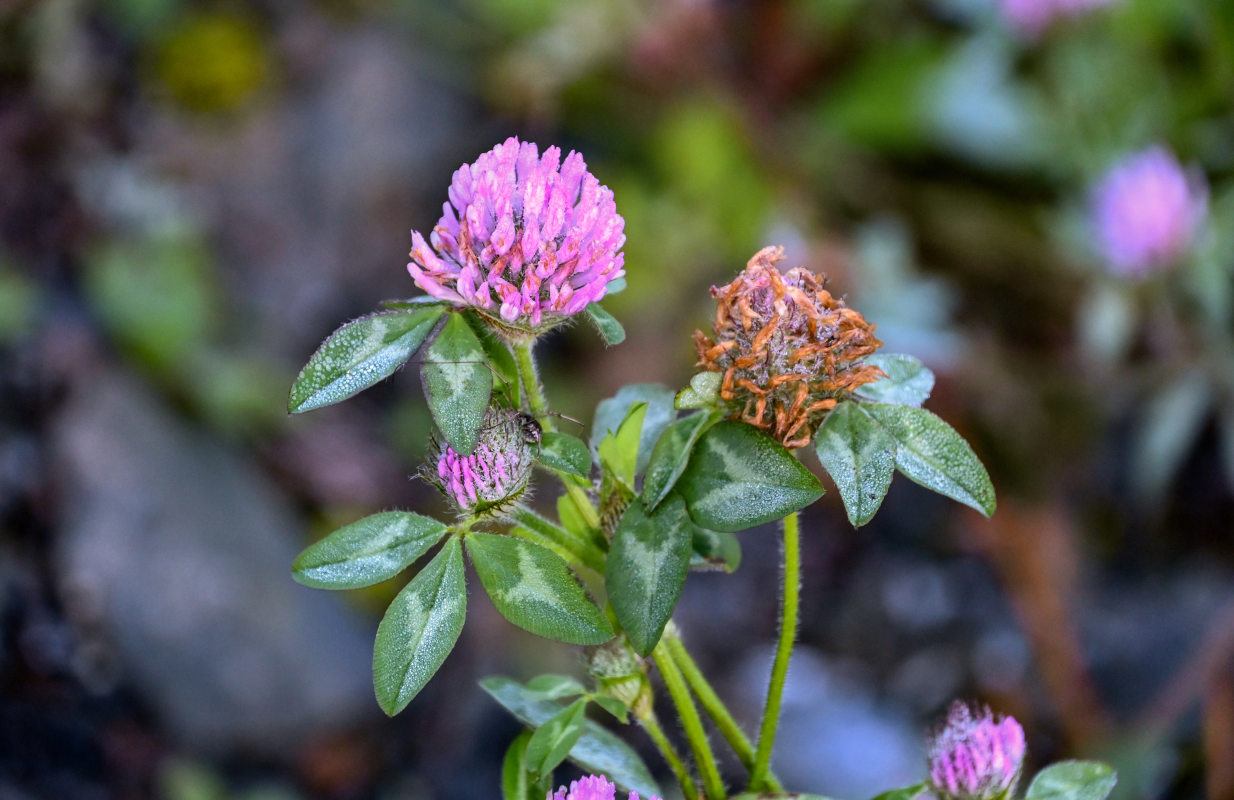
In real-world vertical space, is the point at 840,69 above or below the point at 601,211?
above

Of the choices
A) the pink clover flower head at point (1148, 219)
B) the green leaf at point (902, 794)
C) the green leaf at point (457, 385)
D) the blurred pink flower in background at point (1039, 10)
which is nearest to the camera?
the green leaf at point (457, 385)

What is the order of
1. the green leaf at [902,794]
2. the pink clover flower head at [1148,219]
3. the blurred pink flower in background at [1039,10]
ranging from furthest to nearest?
the blurred pink flower in background at [1039,10] < the pink clover flower head at [1148,219] < the green leaf at [902,794]

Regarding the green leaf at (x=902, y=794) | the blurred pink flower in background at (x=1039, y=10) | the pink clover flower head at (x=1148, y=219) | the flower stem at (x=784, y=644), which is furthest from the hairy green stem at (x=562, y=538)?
the blurred pink flower in background at (x=1039, y=10)

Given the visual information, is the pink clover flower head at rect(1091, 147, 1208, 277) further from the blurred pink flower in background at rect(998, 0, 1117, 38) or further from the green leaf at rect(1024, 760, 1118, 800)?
the green leaf at rect(1024, 760, 1118, 800)

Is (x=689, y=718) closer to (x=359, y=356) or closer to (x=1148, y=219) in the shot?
(x=359, y=356)

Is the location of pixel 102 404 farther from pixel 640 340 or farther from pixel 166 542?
pixel 640 340

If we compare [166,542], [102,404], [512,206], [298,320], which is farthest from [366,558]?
[298,320]

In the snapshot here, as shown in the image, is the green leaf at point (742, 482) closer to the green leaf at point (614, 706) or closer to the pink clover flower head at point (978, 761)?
the green leaf at point (614, 706)
